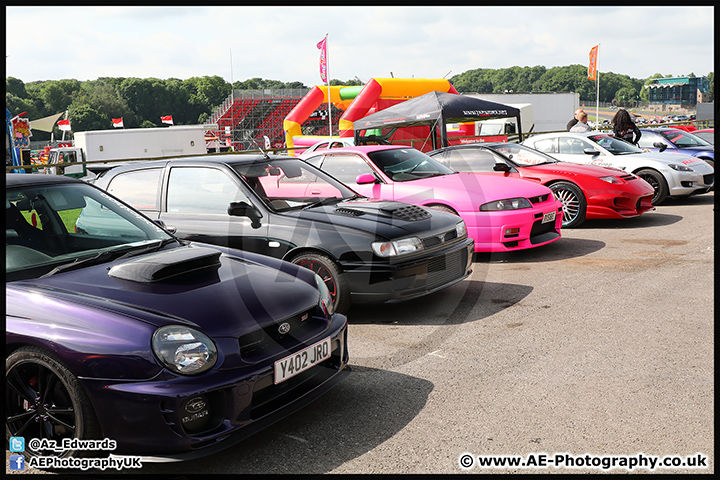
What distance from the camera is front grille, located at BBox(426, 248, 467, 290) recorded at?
203 inches

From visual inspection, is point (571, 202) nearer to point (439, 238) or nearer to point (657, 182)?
point (657, 182)

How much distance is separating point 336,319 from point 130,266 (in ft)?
3.88

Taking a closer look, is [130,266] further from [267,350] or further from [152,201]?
[152,201]

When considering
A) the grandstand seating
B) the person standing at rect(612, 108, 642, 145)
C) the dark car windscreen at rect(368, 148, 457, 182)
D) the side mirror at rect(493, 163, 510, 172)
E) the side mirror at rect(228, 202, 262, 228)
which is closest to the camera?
the side mirror at rect(228, 202, 262, 228)

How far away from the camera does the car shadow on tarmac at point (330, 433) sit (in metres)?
2.89

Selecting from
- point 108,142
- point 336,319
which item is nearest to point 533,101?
point 108,142

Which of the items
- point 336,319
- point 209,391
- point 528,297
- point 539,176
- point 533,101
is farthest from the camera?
point 533,101

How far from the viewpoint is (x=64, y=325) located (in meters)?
2.70

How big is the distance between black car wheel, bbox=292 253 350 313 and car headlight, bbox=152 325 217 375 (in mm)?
2223

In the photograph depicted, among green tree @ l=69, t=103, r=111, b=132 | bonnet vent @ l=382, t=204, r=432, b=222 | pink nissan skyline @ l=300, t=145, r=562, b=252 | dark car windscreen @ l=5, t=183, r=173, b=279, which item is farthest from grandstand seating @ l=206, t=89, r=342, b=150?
dark car windscreen @ l=5, t=183, r=173, b=279

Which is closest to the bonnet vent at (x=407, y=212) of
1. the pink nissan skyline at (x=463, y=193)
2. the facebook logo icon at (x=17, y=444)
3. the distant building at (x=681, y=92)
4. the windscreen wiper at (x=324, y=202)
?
the windscreen wiper at (x=324, y=202)

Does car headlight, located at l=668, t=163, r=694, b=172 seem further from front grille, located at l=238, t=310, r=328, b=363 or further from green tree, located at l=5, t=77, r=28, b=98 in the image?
green tree, located at l=5, t=77, r=28, b=98

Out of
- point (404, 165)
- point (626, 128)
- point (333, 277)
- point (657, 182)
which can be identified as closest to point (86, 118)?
point (626, 128)

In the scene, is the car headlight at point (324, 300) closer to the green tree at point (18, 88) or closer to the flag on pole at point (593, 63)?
the flag on pole at point (593, 63)
